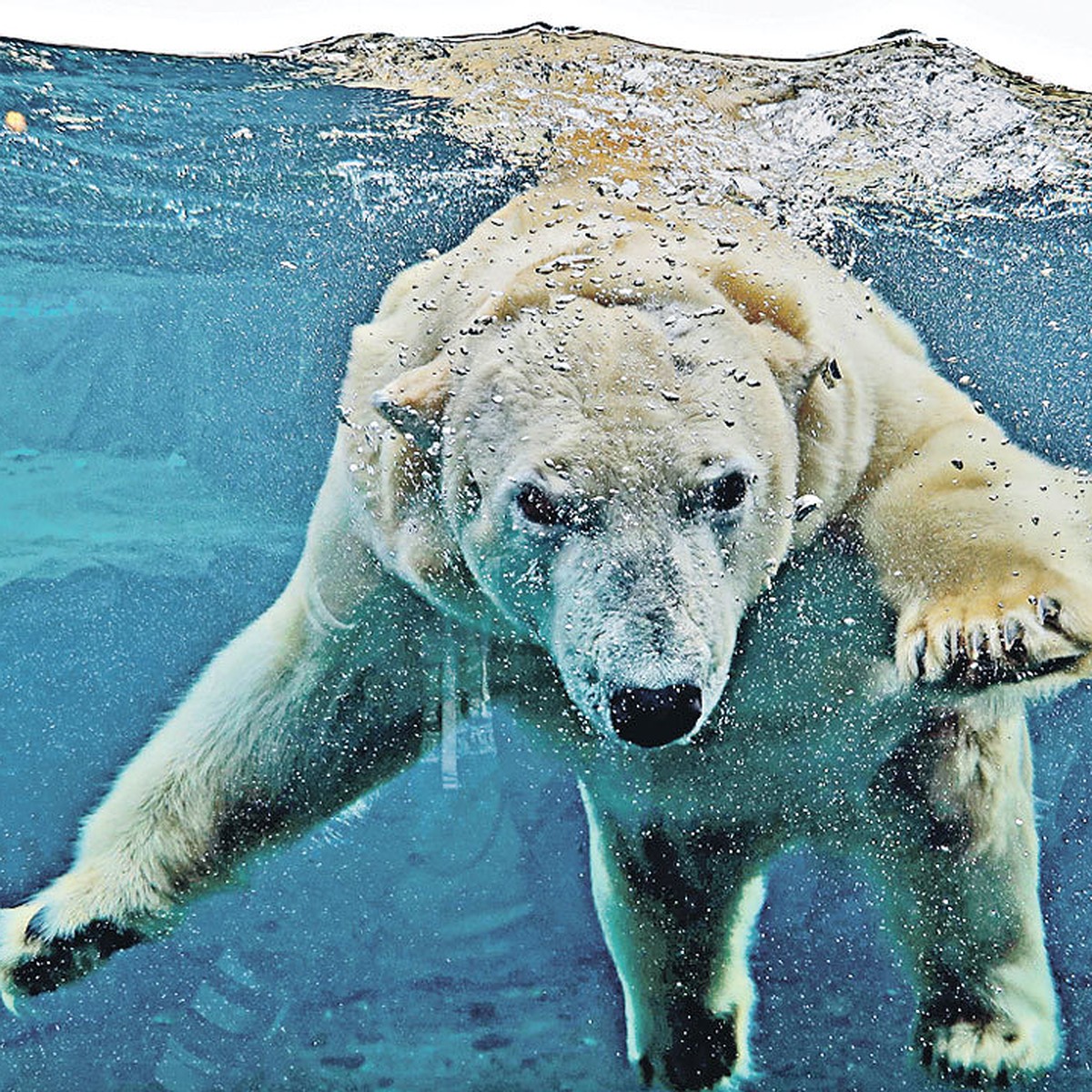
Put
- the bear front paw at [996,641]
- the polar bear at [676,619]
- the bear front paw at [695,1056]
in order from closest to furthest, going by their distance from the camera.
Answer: the bear front paw at [996,641] < the polar bear at [676,619] < the bear front paw at [695,1056]

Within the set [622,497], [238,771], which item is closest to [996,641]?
[622,497]

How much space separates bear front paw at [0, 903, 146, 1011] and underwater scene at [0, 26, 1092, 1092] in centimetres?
1

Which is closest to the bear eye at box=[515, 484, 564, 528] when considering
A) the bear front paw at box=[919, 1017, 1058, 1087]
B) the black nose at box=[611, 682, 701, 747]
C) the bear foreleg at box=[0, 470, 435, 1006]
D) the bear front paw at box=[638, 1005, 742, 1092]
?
the black nose at box=[611, 682, 701, 747]

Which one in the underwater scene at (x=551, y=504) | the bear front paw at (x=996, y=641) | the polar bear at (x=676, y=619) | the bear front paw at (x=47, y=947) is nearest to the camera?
the bear front paw at (x=996, y=641)

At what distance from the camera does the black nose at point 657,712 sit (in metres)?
1.96

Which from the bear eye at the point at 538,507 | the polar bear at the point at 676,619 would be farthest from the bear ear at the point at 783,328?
the bear eye at the point at 538,507

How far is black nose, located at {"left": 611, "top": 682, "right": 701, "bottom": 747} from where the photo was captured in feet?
6.45

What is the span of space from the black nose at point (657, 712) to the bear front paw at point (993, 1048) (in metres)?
1.81

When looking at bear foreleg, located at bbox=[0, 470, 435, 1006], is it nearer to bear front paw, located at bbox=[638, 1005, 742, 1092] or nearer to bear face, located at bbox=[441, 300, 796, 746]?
bear face, located at bbox=[441, 300, 796, 746]

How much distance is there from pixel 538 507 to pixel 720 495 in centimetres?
36

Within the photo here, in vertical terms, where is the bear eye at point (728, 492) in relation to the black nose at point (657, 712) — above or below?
above

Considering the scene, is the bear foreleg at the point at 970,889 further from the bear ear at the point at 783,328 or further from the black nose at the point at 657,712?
the black nose at the point at 657,712

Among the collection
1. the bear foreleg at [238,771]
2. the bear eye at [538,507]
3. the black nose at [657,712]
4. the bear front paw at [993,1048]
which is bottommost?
the bear front paw at [993,1048]

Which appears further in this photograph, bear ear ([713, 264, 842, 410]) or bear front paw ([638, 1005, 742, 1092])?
bear front paw ([638, 1005, 742, 1092])
